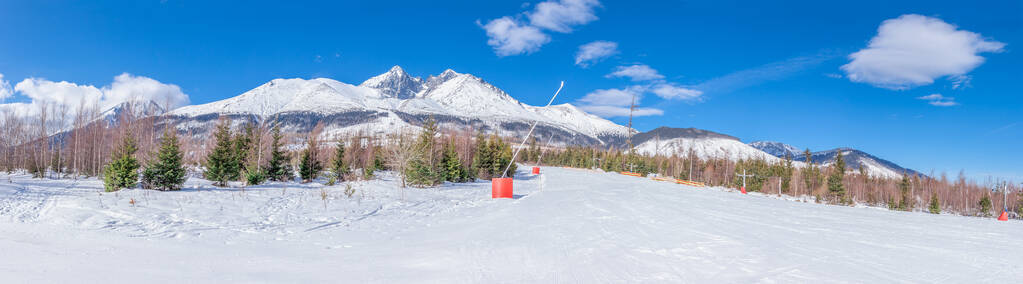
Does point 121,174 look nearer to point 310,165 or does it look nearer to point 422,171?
point 422,171

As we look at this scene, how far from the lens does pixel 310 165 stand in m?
29.8

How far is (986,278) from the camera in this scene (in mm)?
4426

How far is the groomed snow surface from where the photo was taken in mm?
4777

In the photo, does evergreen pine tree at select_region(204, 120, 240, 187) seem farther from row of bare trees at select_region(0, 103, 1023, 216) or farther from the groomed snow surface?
the groomed snow surface

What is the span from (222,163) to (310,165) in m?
6.89

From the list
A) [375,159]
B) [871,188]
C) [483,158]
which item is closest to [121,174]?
[375,159]

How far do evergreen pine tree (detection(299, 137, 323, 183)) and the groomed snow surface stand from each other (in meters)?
18.0

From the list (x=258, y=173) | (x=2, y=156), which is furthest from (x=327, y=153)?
(x=2, y=156)

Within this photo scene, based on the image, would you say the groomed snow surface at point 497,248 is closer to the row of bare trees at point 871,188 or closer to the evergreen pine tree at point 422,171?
the evergreen pine tree at point 422,171

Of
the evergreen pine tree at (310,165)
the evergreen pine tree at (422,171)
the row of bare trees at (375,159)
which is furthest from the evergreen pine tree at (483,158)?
the evergreen pine tree at (310,165)

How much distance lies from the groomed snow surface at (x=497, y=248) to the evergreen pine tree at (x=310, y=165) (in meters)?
18.0

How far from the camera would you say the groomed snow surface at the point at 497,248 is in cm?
478

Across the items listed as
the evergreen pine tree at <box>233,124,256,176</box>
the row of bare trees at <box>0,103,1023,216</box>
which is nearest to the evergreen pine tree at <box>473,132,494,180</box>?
the row of bare trees at <box>0,103,1023,216</box>

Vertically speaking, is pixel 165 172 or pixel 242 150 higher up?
pixel 242 150
